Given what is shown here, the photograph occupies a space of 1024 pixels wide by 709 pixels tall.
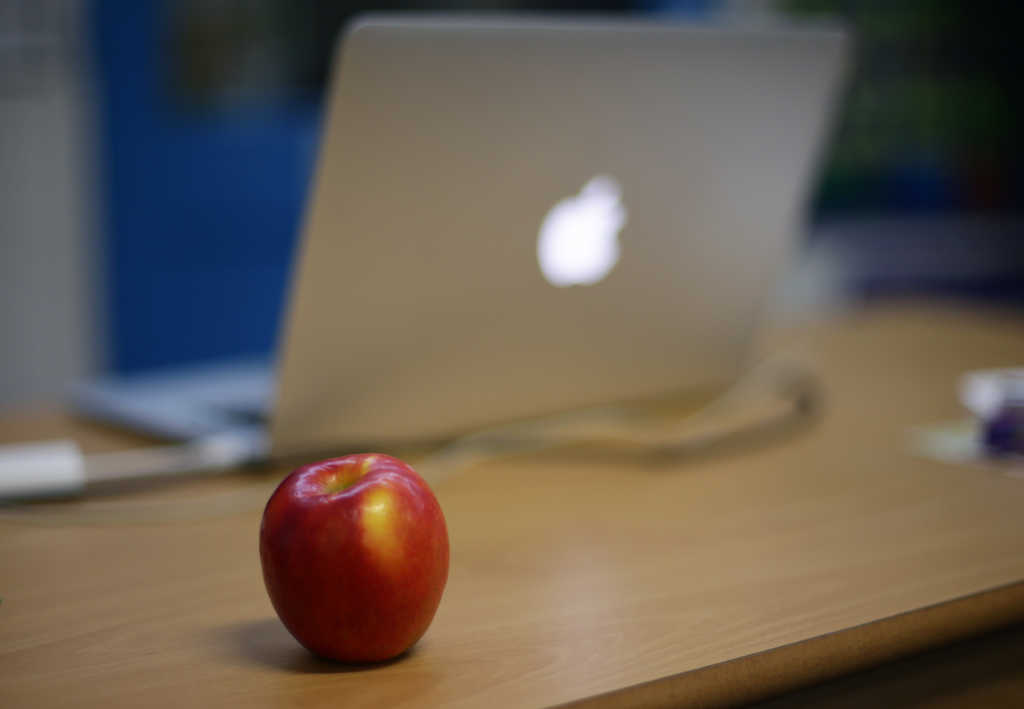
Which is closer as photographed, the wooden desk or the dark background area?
the wooden desk

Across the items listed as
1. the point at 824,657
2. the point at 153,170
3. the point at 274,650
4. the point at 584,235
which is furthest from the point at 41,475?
the point at 153,170

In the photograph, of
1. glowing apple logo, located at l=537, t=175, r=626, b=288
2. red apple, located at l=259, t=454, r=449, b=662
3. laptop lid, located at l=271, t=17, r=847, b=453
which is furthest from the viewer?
glowing apple logo, located at l=537, t=175, r=626, b=288

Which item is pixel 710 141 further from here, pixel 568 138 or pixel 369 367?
pixel 369 367

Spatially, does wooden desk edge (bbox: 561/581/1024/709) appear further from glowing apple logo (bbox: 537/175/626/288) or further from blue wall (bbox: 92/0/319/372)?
blue wall (bbox: 92/0/319/372)

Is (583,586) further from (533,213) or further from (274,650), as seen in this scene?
(533,213)

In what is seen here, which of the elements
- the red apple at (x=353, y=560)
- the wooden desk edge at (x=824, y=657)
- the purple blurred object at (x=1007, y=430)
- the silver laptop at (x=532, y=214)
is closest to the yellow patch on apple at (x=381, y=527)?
the red apple at (x=353, y=560)

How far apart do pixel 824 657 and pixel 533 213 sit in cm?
45

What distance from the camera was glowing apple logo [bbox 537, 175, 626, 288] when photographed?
0.98 metres

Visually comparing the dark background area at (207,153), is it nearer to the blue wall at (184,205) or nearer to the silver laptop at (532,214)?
the blue wall at (184,205)

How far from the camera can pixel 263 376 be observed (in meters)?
1.30

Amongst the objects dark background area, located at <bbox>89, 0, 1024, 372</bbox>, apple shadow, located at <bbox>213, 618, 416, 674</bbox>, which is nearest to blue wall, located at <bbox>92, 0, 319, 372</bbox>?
dark background area, located at <bbox>89, 0, 1024, 372</bbox>

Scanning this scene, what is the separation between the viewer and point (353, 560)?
0.56 m

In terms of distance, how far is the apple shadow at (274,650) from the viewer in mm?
588

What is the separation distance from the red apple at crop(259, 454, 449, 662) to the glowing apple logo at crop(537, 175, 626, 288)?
1.39 feet
